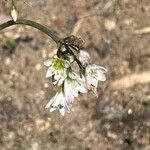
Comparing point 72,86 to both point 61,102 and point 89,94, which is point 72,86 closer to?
point 61,102

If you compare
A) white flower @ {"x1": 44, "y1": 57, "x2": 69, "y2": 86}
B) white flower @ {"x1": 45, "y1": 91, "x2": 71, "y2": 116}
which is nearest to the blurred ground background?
white flower @ {"x1": 45, "y1": 91, "x2": 71, "y2": 116}

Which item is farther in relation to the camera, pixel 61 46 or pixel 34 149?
pixel 34 149

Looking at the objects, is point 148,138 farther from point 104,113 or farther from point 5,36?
point 5,36

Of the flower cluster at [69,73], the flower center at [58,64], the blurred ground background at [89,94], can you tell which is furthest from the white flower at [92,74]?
the blurred ground background at [89,94]

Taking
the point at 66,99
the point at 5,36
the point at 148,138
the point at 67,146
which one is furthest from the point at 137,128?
the point at 66,99

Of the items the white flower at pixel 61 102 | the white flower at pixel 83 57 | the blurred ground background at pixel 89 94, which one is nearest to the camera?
the white flower at pixel 83 57

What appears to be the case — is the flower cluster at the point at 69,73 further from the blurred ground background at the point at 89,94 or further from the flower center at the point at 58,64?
the blurred ground background at the point at 89,94

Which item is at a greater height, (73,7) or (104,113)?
(73,7)
